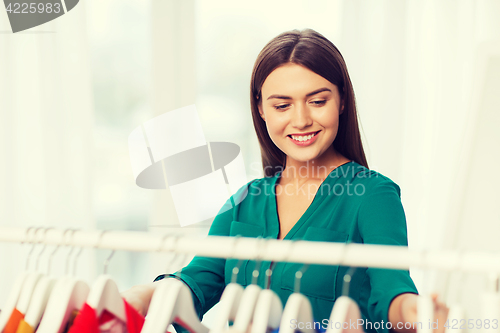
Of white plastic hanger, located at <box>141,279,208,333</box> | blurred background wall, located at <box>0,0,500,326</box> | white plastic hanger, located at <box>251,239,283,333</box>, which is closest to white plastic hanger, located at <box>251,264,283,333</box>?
white plastic hanger, located at <box>251,239,283,333</box>

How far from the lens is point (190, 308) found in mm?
642

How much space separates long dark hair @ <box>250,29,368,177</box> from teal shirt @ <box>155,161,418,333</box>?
7cm

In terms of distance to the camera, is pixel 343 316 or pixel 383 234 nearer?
pixel 343 316

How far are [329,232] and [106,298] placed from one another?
1.60 ft

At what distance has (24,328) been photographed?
0.65 metres

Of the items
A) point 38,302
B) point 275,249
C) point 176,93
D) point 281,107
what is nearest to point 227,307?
point 275,249

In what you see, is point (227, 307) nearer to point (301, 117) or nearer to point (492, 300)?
point (492, 300)

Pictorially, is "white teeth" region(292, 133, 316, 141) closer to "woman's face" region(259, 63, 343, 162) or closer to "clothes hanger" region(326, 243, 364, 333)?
"woman's face" region(259, 63, 343, 162)

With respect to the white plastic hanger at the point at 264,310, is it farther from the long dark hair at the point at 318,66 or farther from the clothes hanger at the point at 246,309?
the long dark hair at the point at 318,66

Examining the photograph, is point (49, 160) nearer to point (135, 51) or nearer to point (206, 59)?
point (135, 51)

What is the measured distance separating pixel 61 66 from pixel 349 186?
1370mm

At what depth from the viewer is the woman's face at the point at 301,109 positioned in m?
0.92

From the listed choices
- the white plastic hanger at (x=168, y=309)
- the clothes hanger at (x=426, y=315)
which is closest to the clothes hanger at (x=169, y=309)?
the white plastic hanger at (x=168, y=309)

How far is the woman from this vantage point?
0.89 m
